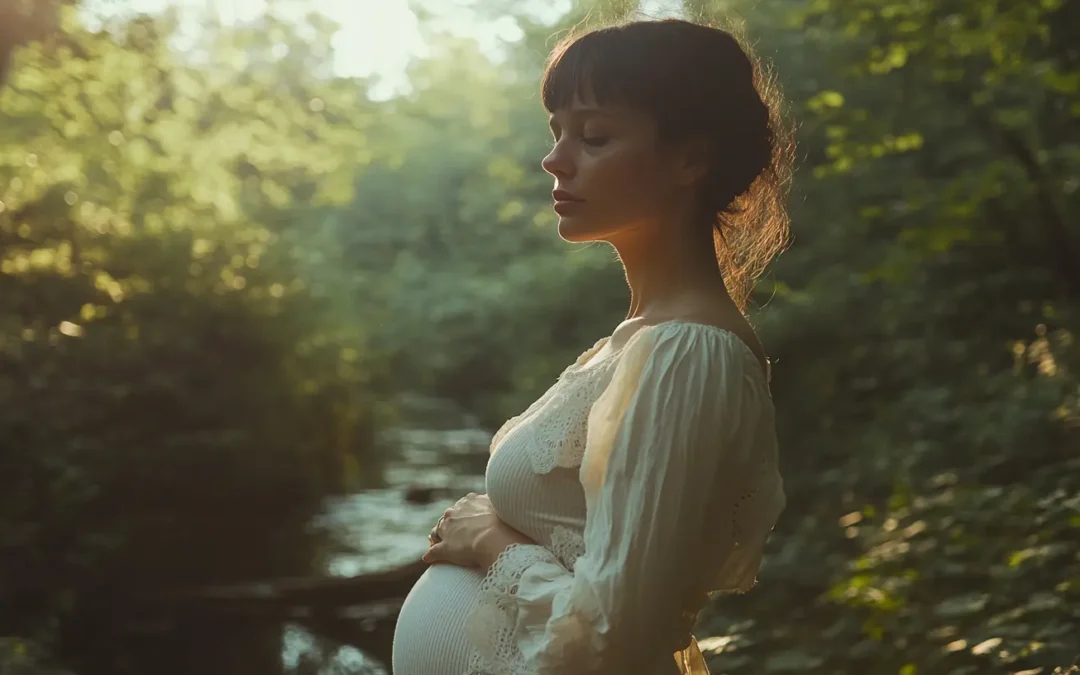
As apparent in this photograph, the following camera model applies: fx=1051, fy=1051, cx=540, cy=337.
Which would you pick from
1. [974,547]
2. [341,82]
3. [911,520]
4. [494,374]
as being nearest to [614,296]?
[494,374]

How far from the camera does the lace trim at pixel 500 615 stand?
0.93 metres

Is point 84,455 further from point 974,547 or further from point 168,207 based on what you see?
point 974,547

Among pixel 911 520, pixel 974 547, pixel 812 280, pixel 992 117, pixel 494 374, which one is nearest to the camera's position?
pixel 974 547

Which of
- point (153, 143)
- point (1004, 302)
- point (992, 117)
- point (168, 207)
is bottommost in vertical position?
point (1004, 302)

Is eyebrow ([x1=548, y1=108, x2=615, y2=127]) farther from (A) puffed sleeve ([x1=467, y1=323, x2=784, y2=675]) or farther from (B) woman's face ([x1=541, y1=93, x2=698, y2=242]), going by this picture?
(A) puffed sleeve ([x1=467, y1=323, x2=784, y2=675])

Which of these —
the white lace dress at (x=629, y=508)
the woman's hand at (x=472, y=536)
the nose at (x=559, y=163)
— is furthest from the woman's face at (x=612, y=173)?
the woman's hand at (x=472, y=536)

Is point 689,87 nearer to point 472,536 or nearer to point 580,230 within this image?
point 580,230

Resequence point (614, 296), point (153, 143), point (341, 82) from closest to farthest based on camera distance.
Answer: point (614, 296) < point (153, 143) < point (341, 82)

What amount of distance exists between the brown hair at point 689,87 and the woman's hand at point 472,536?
351 mm

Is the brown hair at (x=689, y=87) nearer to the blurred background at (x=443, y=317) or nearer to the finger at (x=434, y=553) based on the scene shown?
the finger at (x=434, y=553)

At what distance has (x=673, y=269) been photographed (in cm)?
97

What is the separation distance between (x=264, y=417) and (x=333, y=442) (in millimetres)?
931

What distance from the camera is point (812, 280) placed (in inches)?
157

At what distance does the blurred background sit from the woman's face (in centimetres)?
87
